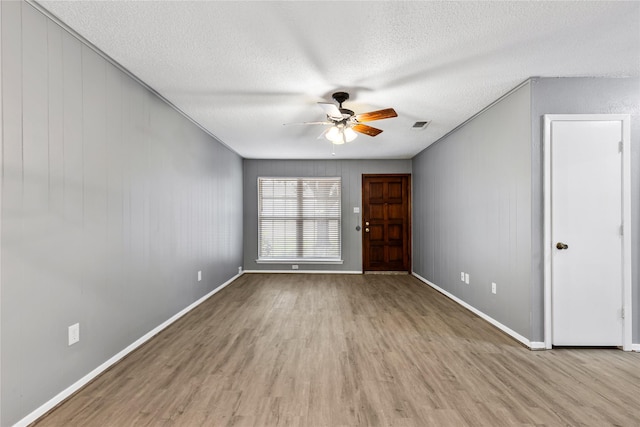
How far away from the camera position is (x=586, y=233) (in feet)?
8.66

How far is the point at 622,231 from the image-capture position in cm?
261

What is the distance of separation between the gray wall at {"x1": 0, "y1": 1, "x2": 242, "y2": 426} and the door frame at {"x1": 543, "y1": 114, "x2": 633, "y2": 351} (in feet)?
12.3

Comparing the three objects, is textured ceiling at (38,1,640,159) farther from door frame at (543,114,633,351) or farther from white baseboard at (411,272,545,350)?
white baseboard at (411,272,545,350)

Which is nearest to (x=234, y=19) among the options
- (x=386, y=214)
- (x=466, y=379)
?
(x=466, y=379)

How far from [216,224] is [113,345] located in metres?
2.51

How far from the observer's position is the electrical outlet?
197 cm

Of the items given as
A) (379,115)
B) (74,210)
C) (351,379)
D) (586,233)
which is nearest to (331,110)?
(379,115)

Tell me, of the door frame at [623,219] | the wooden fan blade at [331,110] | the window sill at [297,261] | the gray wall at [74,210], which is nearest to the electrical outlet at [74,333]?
the gray wall at [74,210]

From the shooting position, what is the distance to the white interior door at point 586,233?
2.62 meters

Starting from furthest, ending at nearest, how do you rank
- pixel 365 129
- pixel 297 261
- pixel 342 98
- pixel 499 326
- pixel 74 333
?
pixel 297 261 < pixel 365 129 < pixel 499 326 < pixel 342 98 < pixel 74 333

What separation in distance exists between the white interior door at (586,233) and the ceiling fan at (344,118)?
1.59 m

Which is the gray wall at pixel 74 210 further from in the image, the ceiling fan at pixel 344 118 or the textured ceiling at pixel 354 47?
the ceiling fan at pixel 344 118

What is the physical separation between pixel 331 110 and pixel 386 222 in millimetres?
3917

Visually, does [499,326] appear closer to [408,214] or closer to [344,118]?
[344,118]
